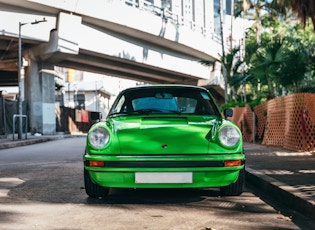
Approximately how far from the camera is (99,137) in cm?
474

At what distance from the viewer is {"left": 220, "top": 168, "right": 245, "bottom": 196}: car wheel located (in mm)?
5043

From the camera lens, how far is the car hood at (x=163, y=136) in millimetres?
4559

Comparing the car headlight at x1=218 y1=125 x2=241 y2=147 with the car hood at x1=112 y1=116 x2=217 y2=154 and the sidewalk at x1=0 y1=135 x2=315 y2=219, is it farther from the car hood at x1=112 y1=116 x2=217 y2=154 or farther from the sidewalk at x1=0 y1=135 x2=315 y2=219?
the sidewalk at x1=0 y1=135 x2=315 y2=219

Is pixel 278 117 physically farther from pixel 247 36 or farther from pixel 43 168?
pixel 247 36

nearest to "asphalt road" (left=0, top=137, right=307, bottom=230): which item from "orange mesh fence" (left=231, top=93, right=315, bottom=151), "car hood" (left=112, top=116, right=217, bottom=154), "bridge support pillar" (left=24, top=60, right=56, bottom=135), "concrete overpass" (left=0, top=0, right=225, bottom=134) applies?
"car hood" (left=112, top=116, right=217, bottom=154)

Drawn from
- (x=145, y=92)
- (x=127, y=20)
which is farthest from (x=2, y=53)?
(x=145, y=92)

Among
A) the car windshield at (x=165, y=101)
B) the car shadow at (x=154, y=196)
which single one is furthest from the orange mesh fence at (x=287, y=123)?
the car shadow at (x=154, y=196)

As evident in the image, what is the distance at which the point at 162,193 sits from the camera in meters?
5.48

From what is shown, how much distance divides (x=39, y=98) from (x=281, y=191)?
24748 mm

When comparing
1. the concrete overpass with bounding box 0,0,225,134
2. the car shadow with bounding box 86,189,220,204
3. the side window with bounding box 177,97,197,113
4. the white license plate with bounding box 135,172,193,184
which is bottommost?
the car shadow with bounding box 86,189,220,204

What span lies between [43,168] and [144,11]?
19.5 metres

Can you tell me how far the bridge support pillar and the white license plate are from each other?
24.4 meters

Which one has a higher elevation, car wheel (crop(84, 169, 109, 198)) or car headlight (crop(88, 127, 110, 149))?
car headlight (crop(88, 127, 110, 149))

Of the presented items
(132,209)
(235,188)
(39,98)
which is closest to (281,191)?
(235,188)
